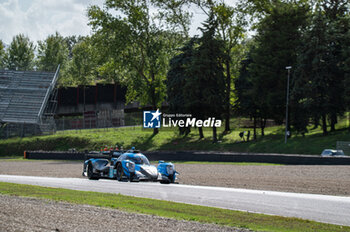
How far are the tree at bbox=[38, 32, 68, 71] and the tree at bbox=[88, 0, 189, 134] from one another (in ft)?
136

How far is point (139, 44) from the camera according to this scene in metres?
64.6

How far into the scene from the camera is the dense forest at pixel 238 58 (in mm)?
53625

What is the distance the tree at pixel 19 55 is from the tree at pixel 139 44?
41212 millimetres

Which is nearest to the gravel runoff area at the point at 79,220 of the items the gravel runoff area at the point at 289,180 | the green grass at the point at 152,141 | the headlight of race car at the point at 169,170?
the headlight of race car at the point at 169,170

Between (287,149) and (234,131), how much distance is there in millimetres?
16548

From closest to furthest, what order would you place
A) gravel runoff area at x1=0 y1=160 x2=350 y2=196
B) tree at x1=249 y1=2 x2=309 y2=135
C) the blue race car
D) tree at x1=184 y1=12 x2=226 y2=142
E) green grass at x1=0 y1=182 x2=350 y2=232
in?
green grass at x1=0 y1=182 x2=350 y2=232, gravel runoff area at x1=0 y1=160 x2=350 y2=196, the blue race car, tree at x1=184 y1=12 x2=226 y2=142, tree at x1=249 y1=2 x2=309 y2=135

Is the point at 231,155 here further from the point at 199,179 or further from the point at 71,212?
the point at 71,212

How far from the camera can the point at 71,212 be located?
12539 millimetres

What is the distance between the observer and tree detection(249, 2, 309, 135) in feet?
188

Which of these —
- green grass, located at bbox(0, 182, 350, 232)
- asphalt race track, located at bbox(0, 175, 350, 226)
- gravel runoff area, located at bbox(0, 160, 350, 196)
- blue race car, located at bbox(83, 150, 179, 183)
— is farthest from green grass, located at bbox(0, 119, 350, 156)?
green grass, located at bbox(0, 182, 350, 232)

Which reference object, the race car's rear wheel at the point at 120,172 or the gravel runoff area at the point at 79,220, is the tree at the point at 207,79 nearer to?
the race car's rear wheel at the point at 120,172

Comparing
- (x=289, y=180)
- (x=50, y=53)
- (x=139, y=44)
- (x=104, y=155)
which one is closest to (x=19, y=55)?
(x=50, y=53)

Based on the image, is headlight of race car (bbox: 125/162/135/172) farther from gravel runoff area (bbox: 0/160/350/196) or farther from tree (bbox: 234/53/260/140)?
tree (bbox: 234/53/260/140)

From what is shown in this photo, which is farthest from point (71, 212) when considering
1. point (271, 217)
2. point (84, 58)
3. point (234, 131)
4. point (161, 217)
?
point (84, 58)
